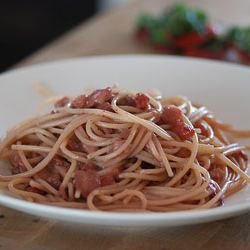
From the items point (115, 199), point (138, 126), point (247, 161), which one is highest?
point (138, 126)

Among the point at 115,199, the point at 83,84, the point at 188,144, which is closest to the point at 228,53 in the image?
the point at 83,84

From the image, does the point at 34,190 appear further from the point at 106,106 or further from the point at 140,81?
the point at 140,81

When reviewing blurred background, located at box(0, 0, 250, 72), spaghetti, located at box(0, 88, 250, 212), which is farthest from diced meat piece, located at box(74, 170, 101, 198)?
blurred background, located at box(0, 0, 250, 72)

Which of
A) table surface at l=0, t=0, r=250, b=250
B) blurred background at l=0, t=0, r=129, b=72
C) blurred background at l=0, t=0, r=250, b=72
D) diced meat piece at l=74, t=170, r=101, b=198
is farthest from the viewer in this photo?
blurred background at l=0, t=0, r=129, b=72

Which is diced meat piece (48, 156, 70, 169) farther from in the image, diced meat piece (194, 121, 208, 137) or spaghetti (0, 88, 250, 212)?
diced meat piece (194, 121, 208, 137)

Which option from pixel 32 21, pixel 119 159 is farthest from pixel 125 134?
pixel 32 21

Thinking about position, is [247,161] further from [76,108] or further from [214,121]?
[76,108]

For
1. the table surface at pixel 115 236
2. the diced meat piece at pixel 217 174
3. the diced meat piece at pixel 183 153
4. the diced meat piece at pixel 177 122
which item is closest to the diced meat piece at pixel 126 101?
the diced meat piece at pixel 177 122
